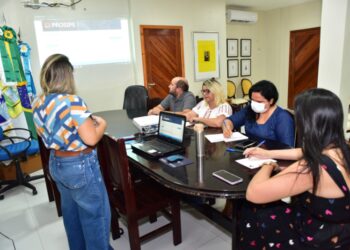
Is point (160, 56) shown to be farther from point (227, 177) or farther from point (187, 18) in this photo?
point (227, 177)

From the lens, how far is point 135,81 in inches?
190

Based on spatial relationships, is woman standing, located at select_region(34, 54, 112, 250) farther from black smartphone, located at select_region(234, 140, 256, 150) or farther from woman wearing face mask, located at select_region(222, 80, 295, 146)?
woman wearing face mask, located at select_region(222, 80, 295, 146)

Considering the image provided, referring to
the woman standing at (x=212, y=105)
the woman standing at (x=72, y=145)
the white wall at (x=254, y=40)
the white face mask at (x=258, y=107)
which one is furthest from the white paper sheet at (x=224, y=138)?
the white wall at (x=254, y=40)

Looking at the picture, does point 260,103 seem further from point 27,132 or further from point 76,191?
point 27,132

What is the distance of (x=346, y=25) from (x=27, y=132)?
4256 mm

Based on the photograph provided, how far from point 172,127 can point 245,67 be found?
5.57m

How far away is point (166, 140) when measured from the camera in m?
1.97

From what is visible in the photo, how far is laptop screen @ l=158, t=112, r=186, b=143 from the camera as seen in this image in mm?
1815

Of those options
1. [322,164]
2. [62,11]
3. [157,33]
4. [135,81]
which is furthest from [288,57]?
[322,164]

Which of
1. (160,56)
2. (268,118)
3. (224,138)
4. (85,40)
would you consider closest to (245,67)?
(160,56)

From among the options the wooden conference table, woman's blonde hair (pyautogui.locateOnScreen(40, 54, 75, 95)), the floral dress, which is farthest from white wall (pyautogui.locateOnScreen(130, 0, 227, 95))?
the floral dress

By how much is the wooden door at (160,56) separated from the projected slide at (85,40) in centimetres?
40

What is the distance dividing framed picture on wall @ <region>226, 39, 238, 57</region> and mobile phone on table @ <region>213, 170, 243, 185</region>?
18.2 feet

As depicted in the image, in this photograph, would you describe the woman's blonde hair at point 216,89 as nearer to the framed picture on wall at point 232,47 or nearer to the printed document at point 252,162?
A: the printed document at point 252,162
